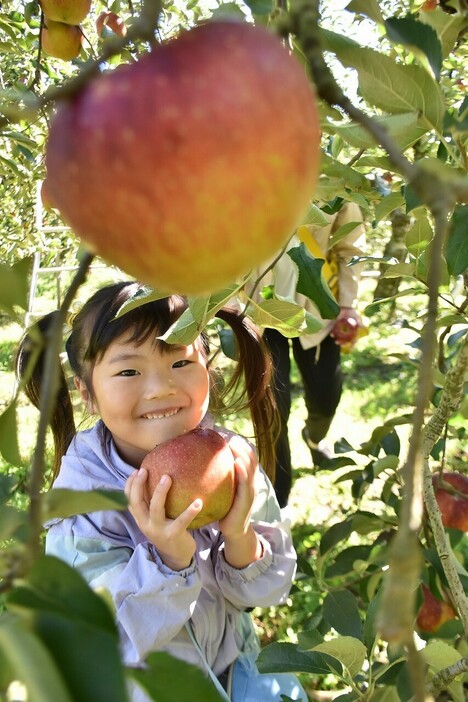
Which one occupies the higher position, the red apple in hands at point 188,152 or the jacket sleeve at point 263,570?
the red apple in hands at point 188,152

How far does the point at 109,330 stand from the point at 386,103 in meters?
0.77

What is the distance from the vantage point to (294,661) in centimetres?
99

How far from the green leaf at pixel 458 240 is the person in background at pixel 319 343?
1428 mm

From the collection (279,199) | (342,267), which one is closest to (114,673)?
(279,199)

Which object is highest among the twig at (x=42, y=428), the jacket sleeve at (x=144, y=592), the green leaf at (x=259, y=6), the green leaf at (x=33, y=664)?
the green leaf at (x=259, y=6)

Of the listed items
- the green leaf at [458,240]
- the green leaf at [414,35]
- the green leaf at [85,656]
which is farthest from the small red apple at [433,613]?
the green leaf at [85,656]

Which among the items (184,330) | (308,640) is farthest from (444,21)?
(308,640)

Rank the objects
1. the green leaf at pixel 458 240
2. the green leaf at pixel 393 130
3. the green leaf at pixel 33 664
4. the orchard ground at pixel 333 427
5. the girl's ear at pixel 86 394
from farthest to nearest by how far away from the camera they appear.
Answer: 1. the orchard ground at pixel 333 427
2. the girl's ear at pixel 86 394
3. the green leaf at pixel 458 240
4. the green leaf at pixel 393 130
5. the green leaf at pixel 33 664

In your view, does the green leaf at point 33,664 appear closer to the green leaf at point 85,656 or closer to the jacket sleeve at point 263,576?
the green leaf at point 85,656

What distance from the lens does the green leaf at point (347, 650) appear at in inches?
35.9

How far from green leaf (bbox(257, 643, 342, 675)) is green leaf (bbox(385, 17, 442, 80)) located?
0.78 m

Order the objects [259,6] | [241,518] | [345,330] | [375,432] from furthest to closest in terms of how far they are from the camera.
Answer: [345,330]
[375,432]
[241,518]
[259,6]

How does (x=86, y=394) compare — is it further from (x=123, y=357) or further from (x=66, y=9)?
(x=66, y=9)

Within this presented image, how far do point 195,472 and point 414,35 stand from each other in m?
0.69
